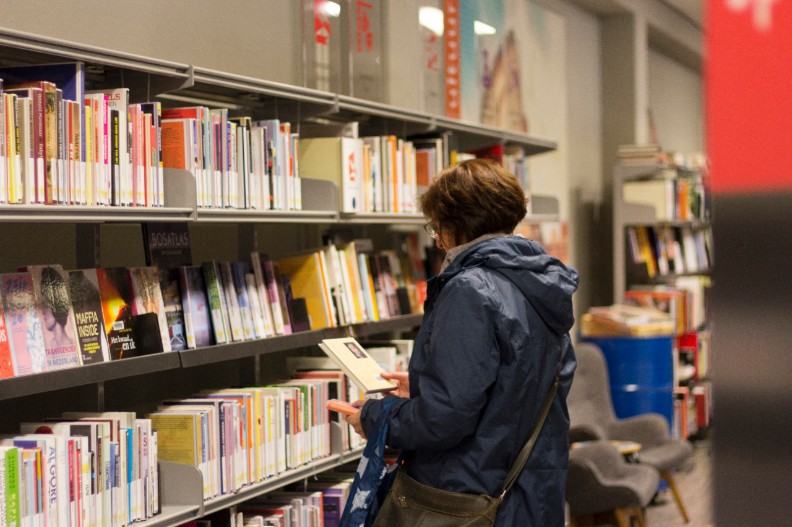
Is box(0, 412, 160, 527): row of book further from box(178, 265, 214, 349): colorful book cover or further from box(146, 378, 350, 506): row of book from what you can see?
box(178, 265, 214, 349): colorful book cover

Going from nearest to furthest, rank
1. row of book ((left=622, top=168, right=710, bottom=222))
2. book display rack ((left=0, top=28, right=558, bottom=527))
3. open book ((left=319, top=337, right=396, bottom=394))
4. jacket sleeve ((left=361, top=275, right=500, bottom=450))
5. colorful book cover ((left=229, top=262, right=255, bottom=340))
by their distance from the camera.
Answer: jacket sleeve ((left=361, top=275, right=500, bottom=450)) < book display rack ((left=0, top=28, right=558, bottom=527)) < open book ((left=319, top=337, right=396, bottom=394)) < colorful book cover ((left=229, top=262, right=255, bottom=340)) < row of book ((left=622, top=168, right=710, bottom=222))

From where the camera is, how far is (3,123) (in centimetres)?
225

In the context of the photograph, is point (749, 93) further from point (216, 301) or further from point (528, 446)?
point (216, 301)

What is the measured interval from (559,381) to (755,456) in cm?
175

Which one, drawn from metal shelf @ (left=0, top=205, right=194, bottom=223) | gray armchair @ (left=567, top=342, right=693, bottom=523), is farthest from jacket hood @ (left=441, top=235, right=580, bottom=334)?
gray armchair @ (left=567, top=342, right=693, bottom=523)

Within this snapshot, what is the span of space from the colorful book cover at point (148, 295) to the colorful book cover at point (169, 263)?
29 mm

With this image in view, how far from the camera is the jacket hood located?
2342mm

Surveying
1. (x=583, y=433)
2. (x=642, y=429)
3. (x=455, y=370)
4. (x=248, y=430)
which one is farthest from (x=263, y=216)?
(x=642, y=429)

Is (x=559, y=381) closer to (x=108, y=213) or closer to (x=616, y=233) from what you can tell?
(x=108, y=213)

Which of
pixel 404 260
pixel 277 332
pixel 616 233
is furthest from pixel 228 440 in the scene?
pixel 616 233

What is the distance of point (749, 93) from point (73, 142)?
2.06 meters

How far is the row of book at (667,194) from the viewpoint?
7707 millimetres

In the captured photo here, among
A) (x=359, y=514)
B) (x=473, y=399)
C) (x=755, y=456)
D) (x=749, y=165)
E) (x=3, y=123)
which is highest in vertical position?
(x=3, y=123)

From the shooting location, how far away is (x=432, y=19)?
501 cm
